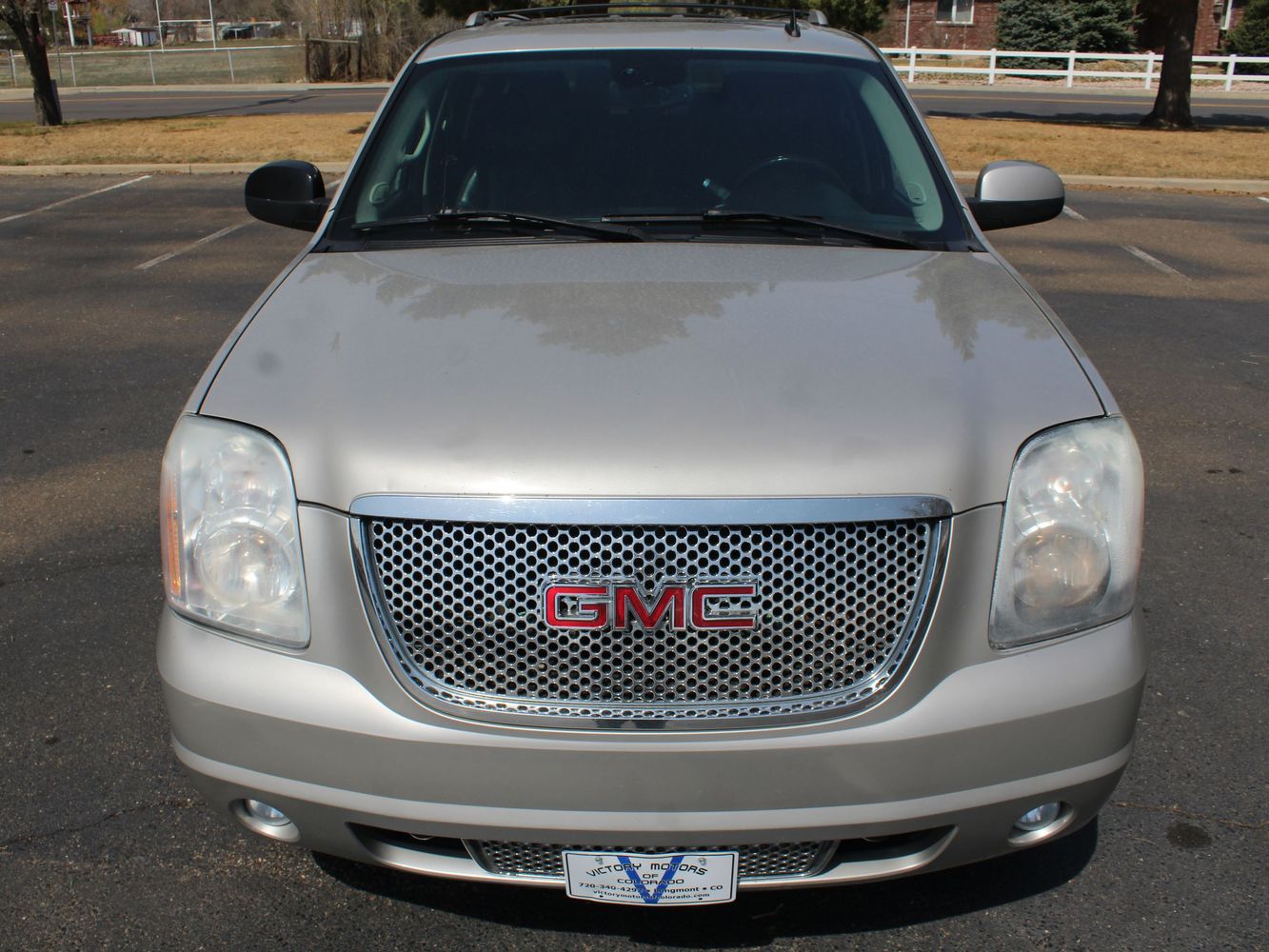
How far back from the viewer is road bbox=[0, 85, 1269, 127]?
23.8 meters

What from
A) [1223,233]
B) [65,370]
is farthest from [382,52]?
[65,370]

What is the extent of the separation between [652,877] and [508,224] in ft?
5.97

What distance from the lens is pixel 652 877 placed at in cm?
226

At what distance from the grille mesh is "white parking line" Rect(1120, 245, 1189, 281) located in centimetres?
824

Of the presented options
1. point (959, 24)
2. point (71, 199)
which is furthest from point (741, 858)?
point (959, 24)

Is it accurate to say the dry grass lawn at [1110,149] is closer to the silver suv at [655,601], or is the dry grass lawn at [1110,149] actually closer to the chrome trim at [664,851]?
the silver suv at [655,601]

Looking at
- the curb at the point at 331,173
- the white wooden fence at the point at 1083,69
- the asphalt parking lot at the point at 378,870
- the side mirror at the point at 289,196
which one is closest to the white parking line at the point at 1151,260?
the asphalt parking lot at the point at 378,870

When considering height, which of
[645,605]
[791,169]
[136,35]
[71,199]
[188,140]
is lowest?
[71,199]

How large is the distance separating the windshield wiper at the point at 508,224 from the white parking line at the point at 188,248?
6.71m

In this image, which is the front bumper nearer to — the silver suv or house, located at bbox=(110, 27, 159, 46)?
the silver suv

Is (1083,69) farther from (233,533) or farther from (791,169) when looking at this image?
(233,533)

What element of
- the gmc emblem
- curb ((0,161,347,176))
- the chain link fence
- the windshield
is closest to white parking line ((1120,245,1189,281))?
the windshield

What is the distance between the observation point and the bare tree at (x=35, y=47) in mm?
18609

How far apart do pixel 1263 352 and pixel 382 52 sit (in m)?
34.8
